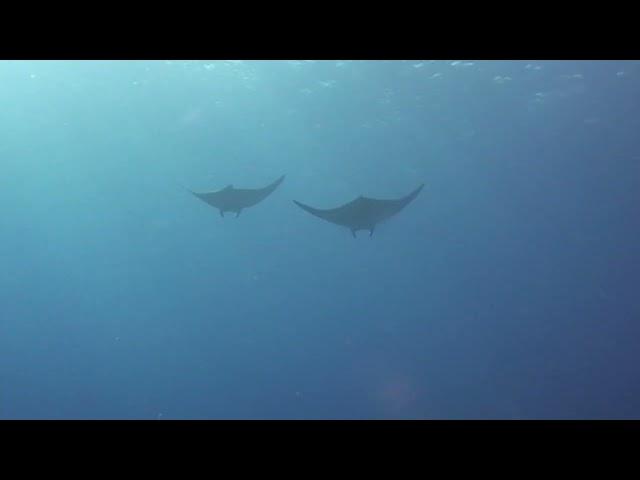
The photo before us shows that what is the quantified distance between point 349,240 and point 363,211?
24715mm

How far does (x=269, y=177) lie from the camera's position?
109 ft

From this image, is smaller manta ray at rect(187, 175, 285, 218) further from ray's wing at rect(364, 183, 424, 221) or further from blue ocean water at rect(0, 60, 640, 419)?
blue ocean water at rect(0, 60, 640, 419)

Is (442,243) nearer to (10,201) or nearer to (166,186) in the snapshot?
(166,186)

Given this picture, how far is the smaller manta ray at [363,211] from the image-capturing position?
10.9 m

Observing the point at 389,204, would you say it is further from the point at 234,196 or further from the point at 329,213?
the point at 234,196

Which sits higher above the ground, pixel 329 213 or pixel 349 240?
pixel 349 240

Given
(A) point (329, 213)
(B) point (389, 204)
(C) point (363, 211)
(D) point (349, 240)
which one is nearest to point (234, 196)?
(A) point (329, 213)

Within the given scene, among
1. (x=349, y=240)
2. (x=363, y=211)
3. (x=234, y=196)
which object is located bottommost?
(x=363, y=211)

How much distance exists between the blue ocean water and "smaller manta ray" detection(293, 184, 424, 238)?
8.07m

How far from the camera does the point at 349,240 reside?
118ft

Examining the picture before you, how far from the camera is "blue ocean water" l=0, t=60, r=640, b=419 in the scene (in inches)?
834

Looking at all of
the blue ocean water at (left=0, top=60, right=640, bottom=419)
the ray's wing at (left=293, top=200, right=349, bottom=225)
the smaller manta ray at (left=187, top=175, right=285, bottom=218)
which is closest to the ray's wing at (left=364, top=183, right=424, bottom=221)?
the ray's wing at (left=293, top=200, right=349, bottom=225)

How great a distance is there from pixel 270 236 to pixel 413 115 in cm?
1982
